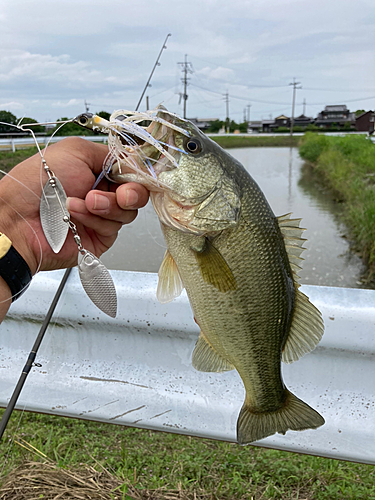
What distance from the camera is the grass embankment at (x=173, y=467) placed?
2.12 metres

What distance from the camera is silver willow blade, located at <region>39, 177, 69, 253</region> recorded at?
1.43 meters

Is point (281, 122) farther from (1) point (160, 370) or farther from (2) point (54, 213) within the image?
(2) point (54, 213)

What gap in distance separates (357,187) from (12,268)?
11.3m

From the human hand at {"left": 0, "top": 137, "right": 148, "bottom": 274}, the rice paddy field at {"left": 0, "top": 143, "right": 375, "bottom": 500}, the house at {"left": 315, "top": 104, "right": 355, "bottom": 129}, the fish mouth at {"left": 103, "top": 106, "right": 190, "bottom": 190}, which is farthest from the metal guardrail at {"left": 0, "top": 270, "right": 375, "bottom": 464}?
the house at {"left": 315, "top": 104, "right": 355, "bottom": 129}

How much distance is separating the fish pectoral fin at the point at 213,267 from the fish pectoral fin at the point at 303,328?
12.8 inches

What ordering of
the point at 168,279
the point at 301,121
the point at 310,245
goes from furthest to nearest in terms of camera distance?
the point at 301,121 → the point at 310,245 → the point at 168,279

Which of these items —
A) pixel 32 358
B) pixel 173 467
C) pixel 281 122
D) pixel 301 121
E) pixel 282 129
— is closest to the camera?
pixel 32 358

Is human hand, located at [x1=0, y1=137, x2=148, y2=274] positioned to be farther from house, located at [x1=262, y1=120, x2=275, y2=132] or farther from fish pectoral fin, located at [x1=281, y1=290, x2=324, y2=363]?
house, located at [x1=262, y1=120, x2=275, y2=132]

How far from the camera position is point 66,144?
1.70 meters

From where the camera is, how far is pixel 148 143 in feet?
4.29

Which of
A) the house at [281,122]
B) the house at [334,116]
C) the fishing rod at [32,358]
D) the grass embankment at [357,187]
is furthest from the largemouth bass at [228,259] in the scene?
the house at [281,122]

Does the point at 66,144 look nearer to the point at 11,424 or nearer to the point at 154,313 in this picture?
the point at 154,313

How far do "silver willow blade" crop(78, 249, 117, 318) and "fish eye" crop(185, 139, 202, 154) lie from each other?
487mm

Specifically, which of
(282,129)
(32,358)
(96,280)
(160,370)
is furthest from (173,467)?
(282,129)
